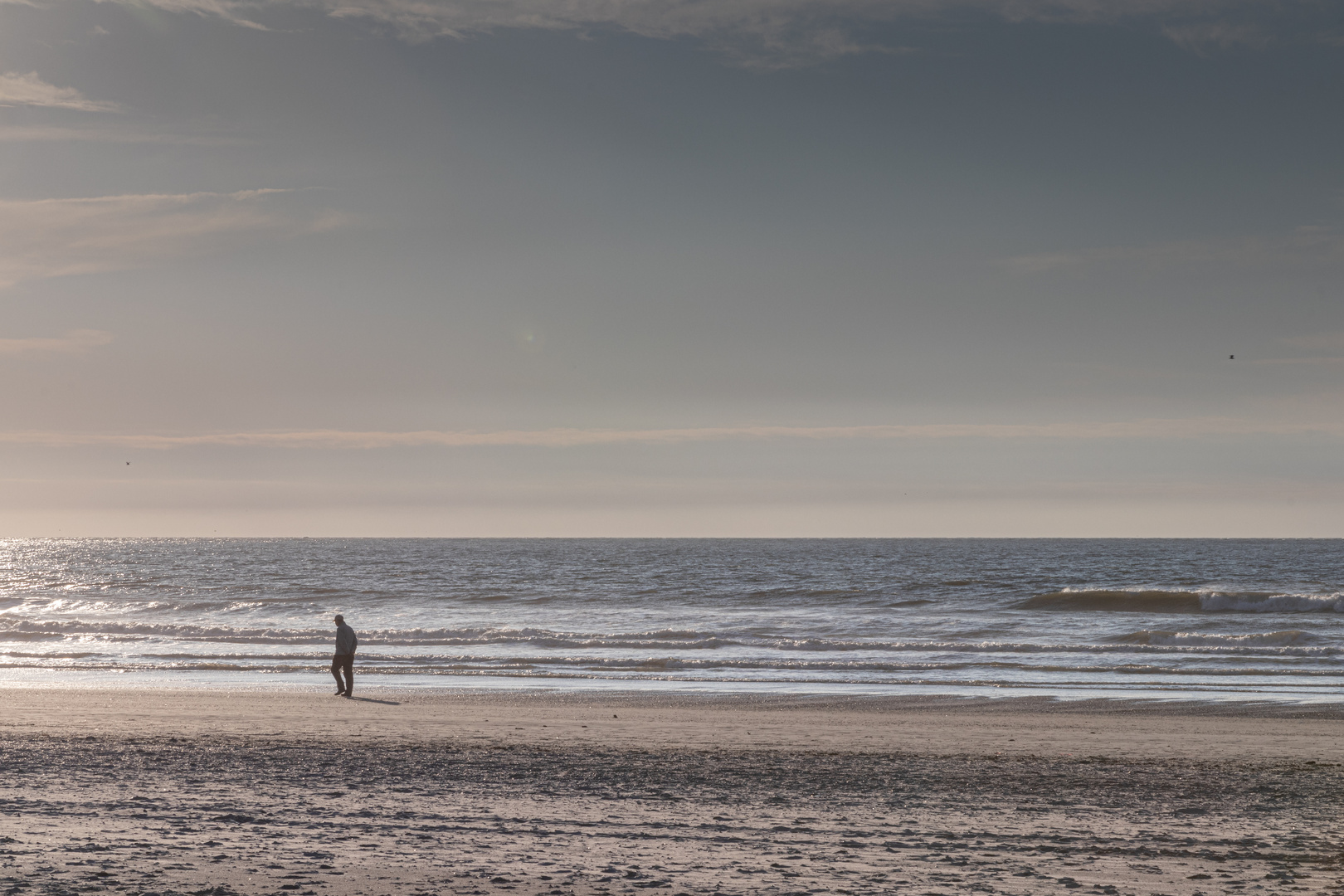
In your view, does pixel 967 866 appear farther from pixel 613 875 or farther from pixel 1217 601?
pixel 1217 601

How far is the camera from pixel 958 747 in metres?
12.9

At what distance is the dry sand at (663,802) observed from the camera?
6625 mm

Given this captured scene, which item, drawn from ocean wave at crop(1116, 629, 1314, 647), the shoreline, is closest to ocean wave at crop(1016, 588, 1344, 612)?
ocean wave at crop(1116, 629, 1314, 647)

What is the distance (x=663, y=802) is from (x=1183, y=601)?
1753 inches

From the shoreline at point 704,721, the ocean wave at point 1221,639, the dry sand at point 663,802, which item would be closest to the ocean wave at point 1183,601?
the ocean wave at point 1221,639

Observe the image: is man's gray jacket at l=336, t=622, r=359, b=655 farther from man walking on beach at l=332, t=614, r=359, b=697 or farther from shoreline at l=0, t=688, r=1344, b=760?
shoreline at l=0, t=688, r=1344, b=760

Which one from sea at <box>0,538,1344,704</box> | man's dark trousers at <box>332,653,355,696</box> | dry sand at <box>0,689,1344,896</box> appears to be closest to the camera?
dry sand at <box>0,689,1344,896</box>

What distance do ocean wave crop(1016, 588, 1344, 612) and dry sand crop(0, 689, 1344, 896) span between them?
99.9 feet

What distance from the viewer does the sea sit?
21.3 meters

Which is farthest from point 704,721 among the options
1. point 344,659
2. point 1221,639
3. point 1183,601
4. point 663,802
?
point 1183,601

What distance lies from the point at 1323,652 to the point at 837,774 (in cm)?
2005

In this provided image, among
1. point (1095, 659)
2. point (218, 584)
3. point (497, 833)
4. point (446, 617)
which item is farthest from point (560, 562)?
point (497, 833)

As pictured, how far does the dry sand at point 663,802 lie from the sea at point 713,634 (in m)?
5.44

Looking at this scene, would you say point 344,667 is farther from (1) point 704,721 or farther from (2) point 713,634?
(2) point 713,634
